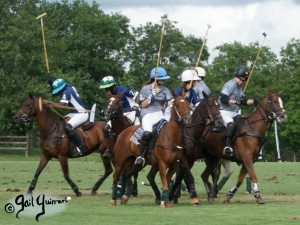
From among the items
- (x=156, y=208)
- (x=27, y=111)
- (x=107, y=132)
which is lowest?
(x=156, y=208)

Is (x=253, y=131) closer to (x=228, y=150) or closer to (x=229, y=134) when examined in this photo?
(x=229, y=134)

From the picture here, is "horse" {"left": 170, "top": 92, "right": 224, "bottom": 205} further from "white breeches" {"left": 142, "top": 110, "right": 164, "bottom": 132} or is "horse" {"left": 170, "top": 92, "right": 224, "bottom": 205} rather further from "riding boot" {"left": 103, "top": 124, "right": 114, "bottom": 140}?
"riding boot" {"left": 103, "top": 124, "right": 114, "bottom": 140}

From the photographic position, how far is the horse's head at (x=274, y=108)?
20297 millimetres

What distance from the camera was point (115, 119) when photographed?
21.3 m

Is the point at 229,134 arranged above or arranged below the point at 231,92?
below

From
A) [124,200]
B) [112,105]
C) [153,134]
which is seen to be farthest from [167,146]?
[112,105]

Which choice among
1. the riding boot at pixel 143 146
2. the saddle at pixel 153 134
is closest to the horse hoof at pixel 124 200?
the riding boot at pixel 143 146

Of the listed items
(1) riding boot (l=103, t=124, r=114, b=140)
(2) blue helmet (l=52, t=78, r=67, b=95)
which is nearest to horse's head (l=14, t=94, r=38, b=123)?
(2) blue helmet (l=52, t=78, r=67, b=95)

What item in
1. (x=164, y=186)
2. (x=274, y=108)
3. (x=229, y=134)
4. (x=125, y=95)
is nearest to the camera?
(x=164, y=186)

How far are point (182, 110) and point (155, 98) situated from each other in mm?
1406

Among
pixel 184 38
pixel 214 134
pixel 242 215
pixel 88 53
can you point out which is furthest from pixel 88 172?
pixel 184 38

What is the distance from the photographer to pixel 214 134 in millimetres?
21406

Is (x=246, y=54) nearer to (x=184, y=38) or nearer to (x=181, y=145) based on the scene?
(x=184, y=38)

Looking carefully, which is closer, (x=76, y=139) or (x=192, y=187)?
(x=192, y=187)
